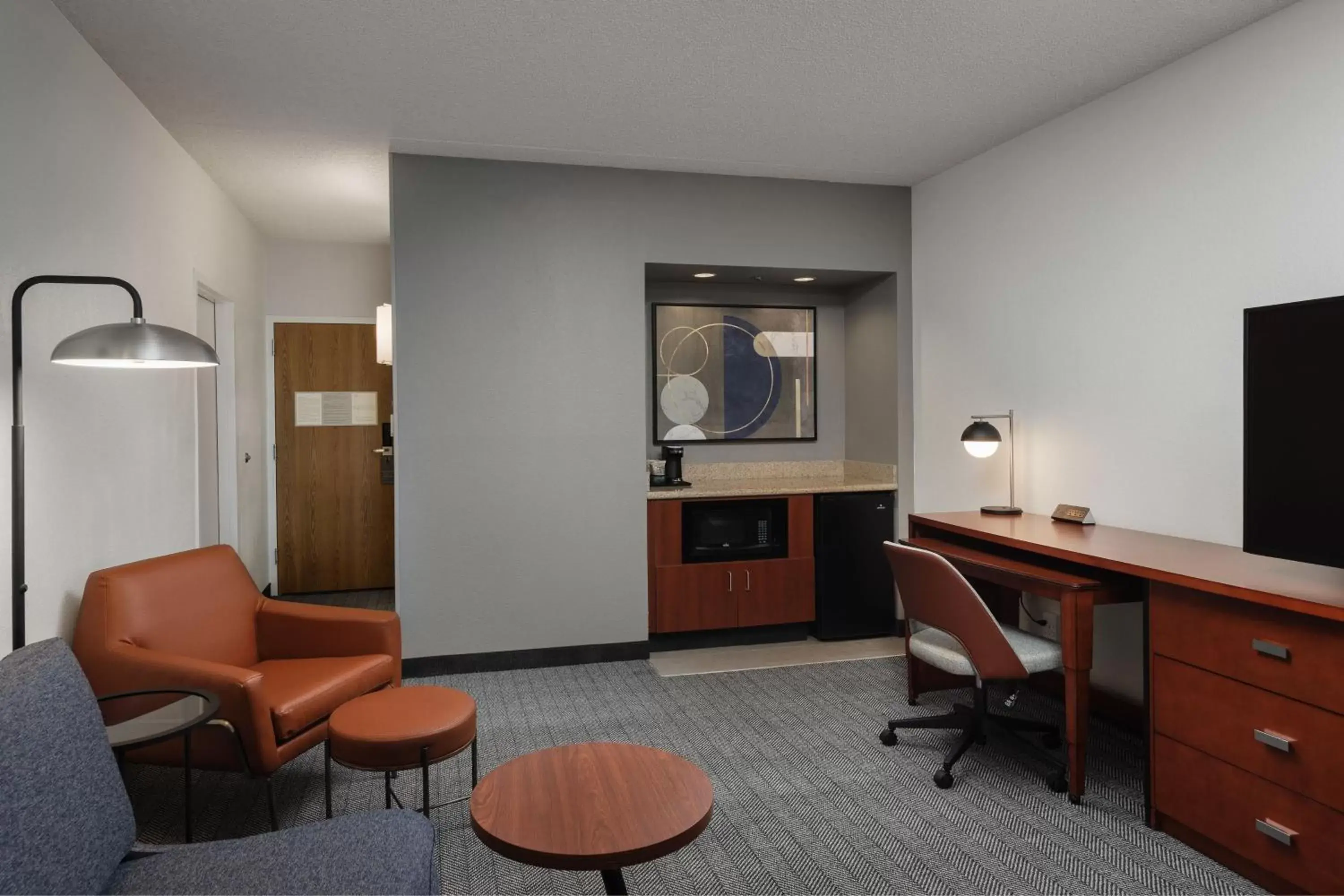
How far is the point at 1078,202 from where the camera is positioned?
3.51 meters

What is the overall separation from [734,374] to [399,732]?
3.25 m

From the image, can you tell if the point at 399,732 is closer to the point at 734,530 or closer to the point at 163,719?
the point at 163,719

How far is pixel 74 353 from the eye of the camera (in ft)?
6.95

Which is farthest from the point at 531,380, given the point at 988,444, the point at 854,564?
the point at 988,444

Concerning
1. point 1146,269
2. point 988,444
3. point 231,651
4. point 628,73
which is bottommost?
point 231,651

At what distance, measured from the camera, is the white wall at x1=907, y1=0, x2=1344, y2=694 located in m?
2.65

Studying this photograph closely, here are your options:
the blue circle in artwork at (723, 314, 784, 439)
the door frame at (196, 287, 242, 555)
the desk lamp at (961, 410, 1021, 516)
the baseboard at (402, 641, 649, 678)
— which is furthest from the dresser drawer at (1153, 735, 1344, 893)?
the door frame at (196, 287, 242, 555)

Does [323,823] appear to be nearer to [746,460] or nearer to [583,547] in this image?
[583,547]

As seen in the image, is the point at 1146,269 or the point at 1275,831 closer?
the point at 1275,831

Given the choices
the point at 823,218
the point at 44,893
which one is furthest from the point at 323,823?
the point at 823,218

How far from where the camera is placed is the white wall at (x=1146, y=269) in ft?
8.69

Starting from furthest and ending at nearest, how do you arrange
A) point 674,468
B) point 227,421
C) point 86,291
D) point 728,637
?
point 227,421 < point 674,468 < point 728,637 < point 86,291

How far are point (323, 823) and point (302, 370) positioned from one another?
15.6 ft

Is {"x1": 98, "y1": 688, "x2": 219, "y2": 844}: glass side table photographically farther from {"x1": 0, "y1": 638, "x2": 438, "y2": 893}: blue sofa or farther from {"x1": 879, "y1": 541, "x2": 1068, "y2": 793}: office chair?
{"x1": 879, "y1": 541, "x2": 1068, "y2": 793}: office chair
